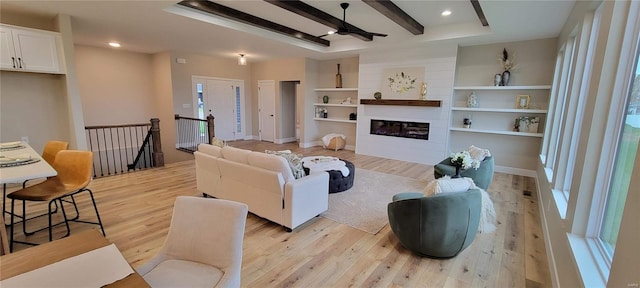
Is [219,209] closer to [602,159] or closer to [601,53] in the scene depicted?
[602,159]

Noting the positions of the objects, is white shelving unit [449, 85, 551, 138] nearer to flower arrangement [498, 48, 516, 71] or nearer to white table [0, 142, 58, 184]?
flower arrangement [498, 48, 516, 71]

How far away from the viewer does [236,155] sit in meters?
3.32

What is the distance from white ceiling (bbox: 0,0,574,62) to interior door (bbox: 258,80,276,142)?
2086 millimetres

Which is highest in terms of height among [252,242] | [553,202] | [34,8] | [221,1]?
[221,1]

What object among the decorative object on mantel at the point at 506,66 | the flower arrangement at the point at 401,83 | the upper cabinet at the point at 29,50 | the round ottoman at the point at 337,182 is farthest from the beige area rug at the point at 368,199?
the upper cabinet at the point at 29,50

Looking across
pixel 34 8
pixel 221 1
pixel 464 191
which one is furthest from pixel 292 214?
pixel 34 8

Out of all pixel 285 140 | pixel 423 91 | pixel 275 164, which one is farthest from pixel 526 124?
pixel 285 140

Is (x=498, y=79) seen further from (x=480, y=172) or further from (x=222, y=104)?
(x=222, y=104)

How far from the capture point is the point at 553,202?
8.84 ft

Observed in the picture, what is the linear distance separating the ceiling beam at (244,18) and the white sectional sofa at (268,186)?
2.16m

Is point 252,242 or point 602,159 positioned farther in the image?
point 252,242

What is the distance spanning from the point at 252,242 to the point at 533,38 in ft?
19.1

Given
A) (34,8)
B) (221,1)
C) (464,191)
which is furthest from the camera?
(221,1)

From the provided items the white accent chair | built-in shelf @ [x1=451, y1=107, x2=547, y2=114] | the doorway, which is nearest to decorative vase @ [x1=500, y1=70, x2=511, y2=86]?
built-in shelf @ [x1=451, y1=107, x2=547, y2=114]
